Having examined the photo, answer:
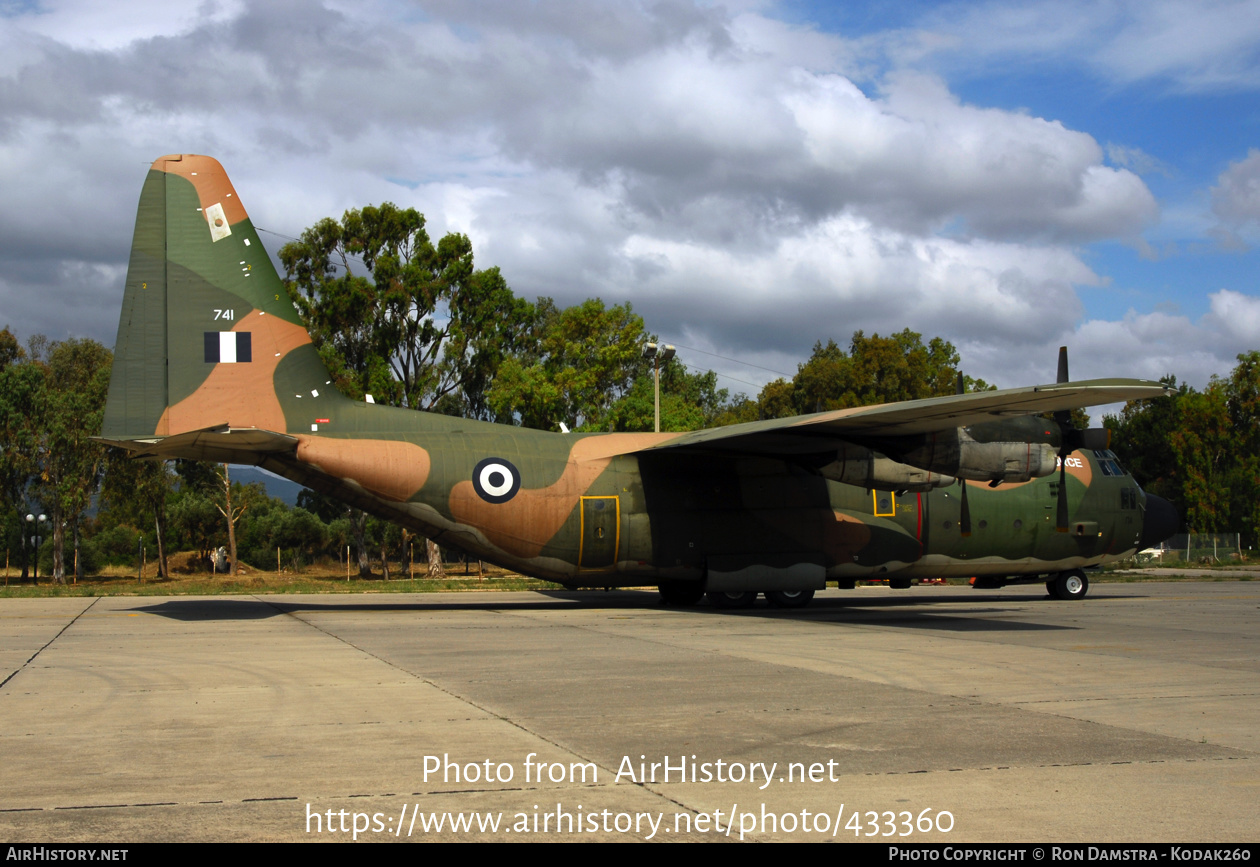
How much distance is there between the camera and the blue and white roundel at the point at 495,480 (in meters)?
18.6

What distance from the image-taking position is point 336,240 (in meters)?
43.0

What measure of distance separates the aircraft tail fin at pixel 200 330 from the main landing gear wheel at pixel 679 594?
26.1 ft

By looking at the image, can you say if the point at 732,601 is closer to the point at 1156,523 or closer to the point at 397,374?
the point at 1156,523

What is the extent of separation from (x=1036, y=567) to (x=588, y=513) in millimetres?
10663

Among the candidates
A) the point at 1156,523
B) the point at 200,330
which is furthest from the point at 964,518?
the point at 200,330

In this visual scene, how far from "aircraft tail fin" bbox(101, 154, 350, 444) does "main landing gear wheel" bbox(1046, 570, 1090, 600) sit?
16.9 metres

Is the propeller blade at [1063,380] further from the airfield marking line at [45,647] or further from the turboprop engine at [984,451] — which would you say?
the airfield marking line at [45,647]

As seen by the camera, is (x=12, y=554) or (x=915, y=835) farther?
(x=12, y=554)

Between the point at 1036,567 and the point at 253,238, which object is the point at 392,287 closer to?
the point at 253,238

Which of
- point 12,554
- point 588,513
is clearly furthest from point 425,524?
point 12,554

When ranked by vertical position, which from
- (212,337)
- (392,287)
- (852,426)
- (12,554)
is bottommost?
(12,554)

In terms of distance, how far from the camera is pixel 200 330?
18047mm

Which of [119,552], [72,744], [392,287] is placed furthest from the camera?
[119,552]

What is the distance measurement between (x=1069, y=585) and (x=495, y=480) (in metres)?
14.1
